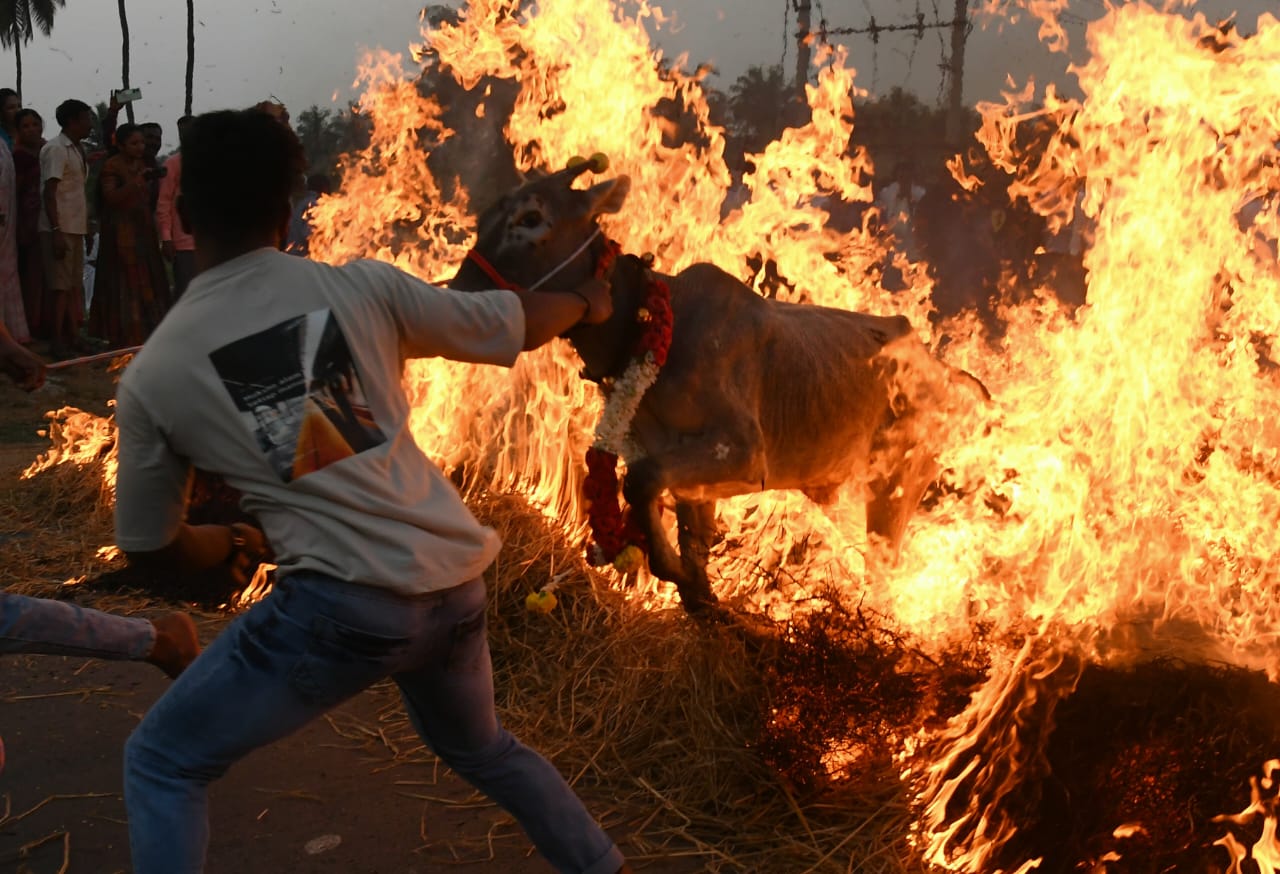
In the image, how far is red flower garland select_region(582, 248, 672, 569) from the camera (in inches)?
187

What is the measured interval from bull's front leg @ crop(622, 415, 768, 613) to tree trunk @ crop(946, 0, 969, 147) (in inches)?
671

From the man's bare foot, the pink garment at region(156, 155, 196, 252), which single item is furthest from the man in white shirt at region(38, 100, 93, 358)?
the man's bare foot

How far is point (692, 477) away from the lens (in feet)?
16.0

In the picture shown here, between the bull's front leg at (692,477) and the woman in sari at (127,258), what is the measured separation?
11.5 meters

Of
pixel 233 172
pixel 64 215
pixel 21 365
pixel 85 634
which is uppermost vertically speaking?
pixel 233 172

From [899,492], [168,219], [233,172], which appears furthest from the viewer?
[168,219]

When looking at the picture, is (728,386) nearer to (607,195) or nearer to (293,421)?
(607,195)

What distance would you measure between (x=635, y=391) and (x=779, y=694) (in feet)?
4.53

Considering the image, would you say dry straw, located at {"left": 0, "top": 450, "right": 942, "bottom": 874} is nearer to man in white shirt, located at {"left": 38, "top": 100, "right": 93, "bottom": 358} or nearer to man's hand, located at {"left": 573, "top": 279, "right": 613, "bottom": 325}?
man's hand, located at {"left": 573, "top": 279, "right": 613, "bottom": 325}

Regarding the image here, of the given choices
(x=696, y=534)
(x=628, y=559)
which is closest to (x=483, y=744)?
(x=628, y=559)

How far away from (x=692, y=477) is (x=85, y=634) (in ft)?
7.74

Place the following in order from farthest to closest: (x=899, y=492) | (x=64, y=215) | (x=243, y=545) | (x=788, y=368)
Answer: (x=64, y=215)
(x=899, y=492)
(x=788, y=368)
(x=243, y=545)

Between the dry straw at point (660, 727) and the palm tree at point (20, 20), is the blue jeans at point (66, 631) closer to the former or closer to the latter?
the dry straw at point (660, 727)

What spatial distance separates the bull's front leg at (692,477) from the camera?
187 inches
